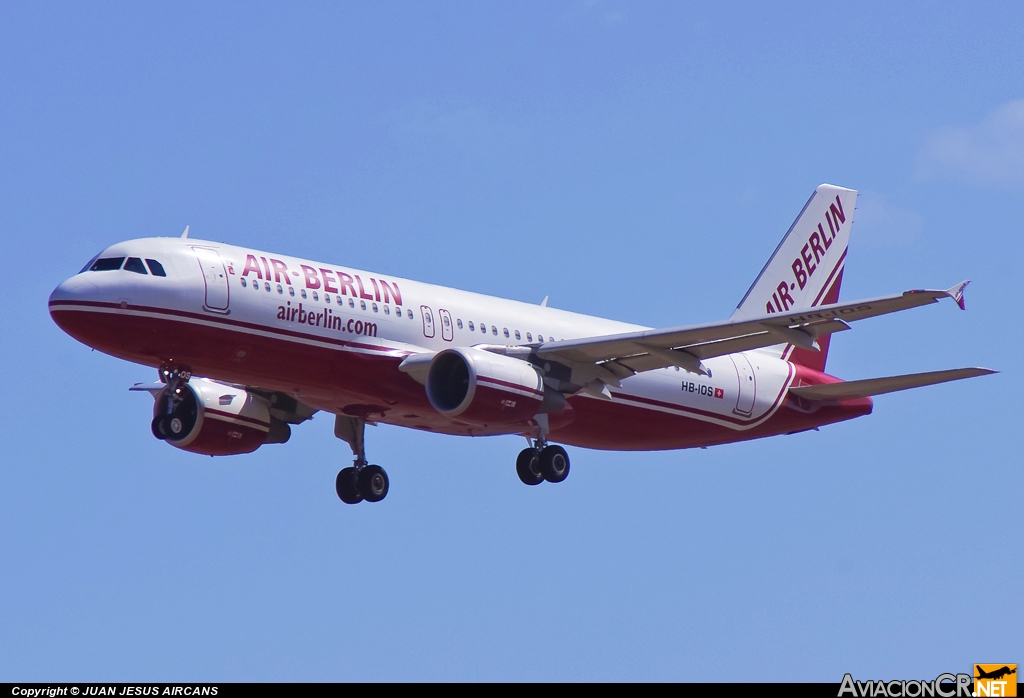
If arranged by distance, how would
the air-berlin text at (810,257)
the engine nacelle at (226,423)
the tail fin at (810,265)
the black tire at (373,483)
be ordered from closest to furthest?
the engine nacelle at (226,423) < the black tire at (373,483) < the tail fin at (810,265) < the air-berlin text at (810,257)

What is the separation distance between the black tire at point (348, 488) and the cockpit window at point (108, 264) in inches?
403

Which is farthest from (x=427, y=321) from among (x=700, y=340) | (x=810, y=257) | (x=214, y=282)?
(x=810, y=257)

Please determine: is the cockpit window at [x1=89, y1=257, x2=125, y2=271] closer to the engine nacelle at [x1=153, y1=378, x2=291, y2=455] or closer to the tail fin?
the engine nacelle at [x1=153, y1=378, x2=291, y2=455]

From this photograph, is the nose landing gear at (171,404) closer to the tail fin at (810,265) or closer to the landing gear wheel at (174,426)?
the landing gear wheel at (174,426)

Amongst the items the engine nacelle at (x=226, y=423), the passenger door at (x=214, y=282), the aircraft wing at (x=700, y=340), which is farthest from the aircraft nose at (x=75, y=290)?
the aircraft wing at (x=700, y=340)

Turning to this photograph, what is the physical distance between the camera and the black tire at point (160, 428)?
38.0 meters

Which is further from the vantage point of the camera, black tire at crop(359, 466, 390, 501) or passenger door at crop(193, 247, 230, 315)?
black tire at crop(359, 466, 390, 501)

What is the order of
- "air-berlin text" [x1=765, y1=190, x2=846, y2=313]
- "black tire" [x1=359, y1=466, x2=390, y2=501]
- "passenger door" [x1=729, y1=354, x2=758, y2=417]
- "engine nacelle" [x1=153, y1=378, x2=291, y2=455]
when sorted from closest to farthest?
"engine nacelle" [x1=153, y1=378, x2=291, y2=455]
"black tire" [x1=359, y1=466, x2=390, y2=501]
"passenger door" [x1=729, y1=354, x2=758, y2=417]
"air-berlin text" [x1=765, y1=190, x2=846, y2=313]

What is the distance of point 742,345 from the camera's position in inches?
1543

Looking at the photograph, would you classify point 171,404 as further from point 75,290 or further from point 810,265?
point 810,265

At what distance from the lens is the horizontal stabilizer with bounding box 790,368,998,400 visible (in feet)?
126

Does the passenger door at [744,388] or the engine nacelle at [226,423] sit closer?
the engine nacelle at [226,423]

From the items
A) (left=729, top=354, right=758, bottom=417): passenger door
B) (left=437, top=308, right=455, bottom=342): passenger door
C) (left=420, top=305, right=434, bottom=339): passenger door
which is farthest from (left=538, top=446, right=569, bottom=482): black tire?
(left=729, top=354, right=758, bottom=417): passenger door

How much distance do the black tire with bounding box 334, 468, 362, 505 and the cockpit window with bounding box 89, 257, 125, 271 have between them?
10228 mm
